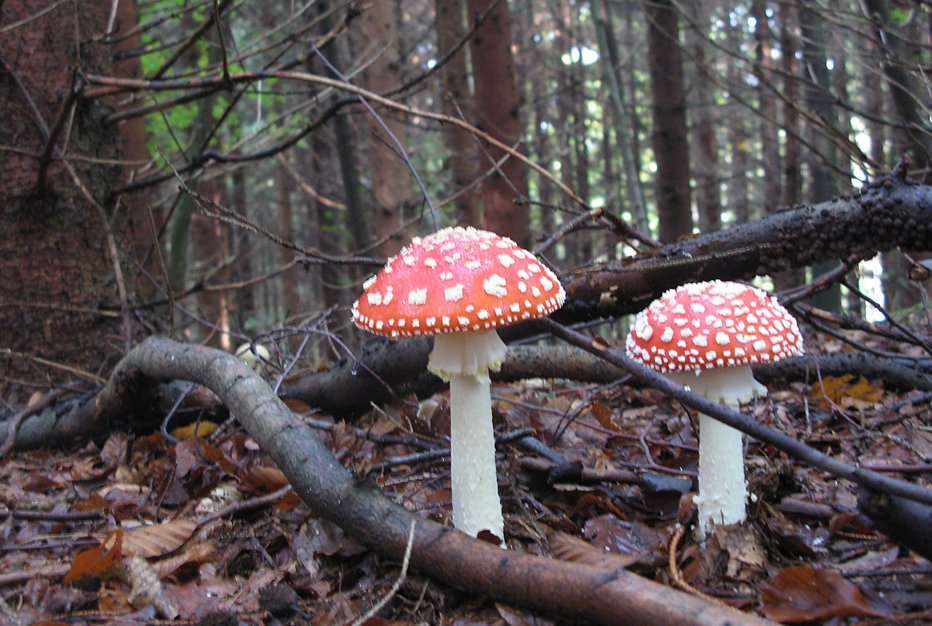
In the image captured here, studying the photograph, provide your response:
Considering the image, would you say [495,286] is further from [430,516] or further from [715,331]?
[430,516]

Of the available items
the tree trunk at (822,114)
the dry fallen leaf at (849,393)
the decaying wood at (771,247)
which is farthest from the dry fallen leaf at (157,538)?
the tree trunk at (822,114)

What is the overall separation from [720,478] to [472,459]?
0.92 meters

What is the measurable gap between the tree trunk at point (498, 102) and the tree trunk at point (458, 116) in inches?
28.3

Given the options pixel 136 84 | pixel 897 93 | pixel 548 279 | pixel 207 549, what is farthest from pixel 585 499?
pixel 897 93

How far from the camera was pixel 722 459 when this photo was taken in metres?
2.61

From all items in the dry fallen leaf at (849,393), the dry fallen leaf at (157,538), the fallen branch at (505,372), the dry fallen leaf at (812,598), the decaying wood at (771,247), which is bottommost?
the dry fallen leaf at (812,598)

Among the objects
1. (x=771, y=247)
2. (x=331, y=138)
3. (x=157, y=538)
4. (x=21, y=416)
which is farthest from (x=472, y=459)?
(x=331, y=138)

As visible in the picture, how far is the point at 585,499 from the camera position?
2.92m

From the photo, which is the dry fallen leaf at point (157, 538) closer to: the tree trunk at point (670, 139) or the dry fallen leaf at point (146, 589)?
the dry fallen leaf at point (146, 589)

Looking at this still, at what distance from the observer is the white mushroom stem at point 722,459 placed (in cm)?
260

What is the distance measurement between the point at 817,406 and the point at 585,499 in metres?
1.91

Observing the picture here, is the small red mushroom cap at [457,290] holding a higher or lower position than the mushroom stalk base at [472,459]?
higher

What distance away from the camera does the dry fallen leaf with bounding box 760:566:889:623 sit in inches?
77.9

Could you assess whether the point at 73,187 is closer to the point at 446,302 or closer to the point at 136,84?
the point at 136,84
